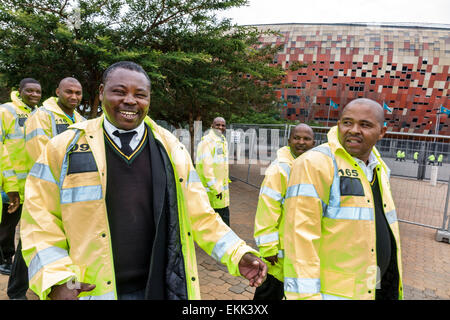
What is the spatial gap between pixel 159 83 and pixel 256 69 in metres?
3.48

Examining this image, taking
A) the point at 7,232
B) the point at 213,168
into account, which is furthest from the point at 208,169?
the point at 7,232

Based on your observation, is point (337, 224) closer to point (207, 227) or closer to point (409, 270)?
point (207, 227)

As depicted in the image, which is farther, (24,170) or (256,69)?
(256,69)

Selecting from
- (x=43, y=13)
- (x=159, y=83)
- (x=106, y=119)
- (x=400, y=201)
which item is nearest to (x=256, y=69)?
(x=159, y=83)

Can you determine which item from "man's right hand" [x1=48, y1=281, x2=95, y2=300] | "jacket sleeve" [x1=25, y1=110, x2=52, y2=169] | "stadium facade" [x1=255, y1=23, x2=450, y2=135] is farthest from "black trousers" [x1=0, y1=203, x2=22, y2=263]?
"stadium facade" [x1=255, y1=23, x2=450, y2=135]

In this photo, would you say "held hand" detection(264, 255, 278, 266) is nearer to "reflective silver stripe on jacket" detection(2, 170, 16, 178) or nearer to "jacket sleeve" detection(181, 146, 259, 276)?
"jacket sleeve" detection(181, 146, 259, 276)

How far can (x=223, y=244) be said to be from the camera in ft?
6.03

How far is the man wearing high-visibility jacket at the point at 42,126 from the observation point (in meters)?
3.41

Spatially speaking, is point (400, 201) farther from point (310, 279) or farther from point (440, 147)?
point (310, 279)

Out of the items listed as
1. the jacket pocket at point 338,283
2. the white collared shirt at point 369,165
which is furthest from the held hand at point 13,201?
the white collared shirt at point 369,165

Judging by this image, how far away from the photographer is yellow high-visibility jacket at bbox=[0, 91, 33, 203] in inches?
159

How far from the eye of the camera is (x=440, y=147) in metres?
8.95

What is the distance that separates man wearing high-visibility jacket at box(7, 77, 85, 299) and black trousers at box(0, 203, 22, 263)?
65 centimetres

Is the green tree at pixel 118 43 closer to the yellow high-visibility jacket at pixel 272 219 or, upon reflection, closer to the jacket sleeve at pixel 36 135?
the jacket sleeve at pixel 36 135
